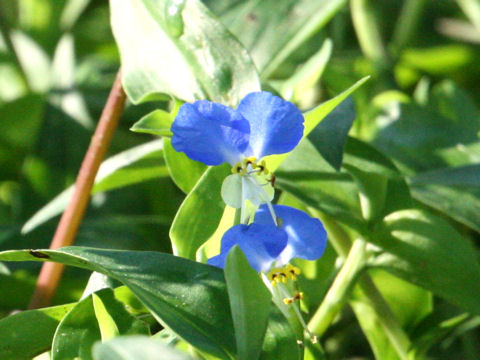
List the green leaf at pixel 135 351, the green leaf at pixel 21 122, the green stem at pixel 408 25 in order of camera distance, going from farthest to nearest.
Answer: the green stem at pixel 408 25 → the green leaf at pixel 21 122 → the green leaf at pixel 135 351

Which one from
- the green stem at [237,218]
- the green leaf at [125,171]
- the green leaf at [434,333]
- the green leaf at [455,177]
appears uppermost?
the green stem at [237,218]

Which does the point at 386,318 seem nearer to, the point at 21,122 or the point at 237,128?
the point at 237,128

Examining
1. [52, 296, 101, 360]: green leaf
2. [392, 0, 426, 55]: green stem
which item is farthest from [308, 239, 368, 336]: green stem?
[392, 0, 426, 55]: green stem

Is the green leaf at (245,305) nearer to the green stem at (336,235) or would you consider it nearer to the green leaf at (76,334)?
the green leaf at (76,334)

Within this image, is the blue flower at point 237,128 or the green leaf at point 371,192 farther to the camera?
the green leaf at point 371,192

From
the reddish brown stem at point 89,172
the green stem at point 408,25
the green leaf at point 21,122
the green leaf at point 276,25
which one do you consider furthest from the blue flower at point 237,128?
the green stem at point 408,25

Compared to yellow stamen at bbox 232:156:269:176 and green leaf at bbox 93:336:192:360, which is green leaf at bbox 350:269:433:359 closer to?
yellow stamen at bbox 232:156:269:176
